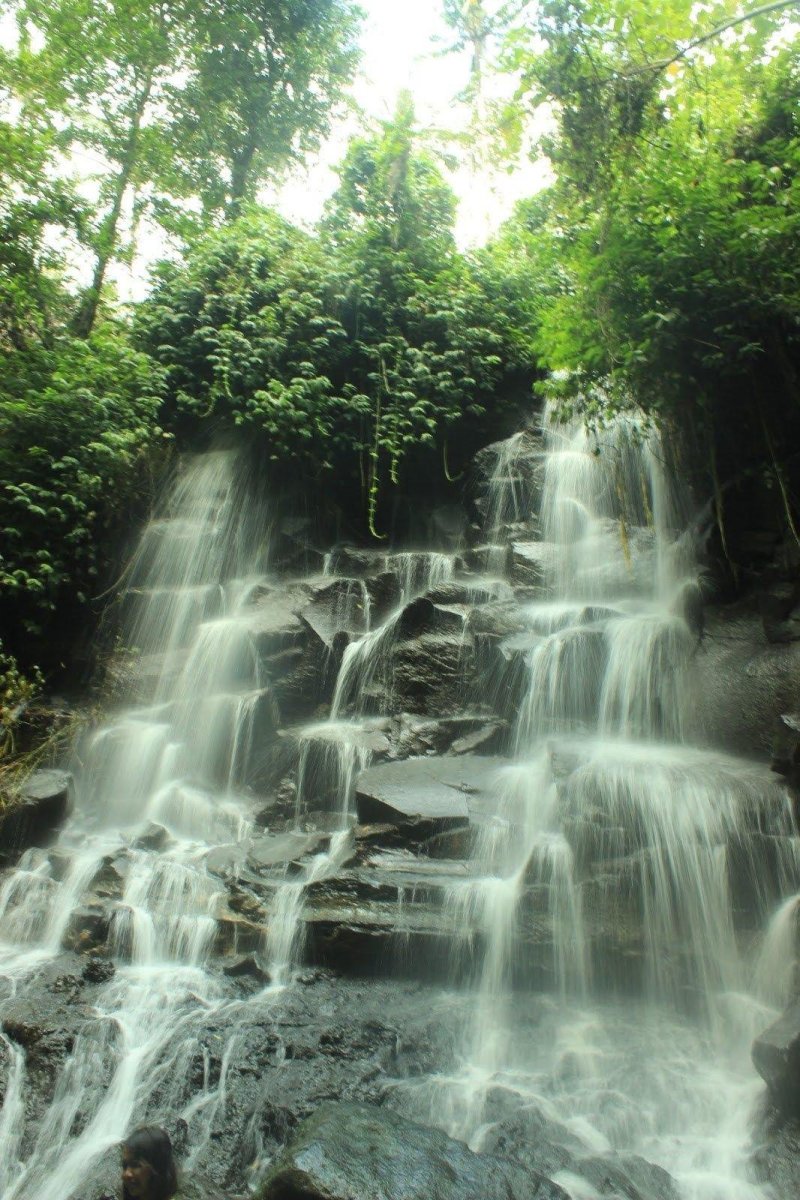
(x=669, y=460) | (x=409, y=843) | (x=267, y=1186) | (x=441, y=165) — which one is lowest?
(x=267, y=1186)

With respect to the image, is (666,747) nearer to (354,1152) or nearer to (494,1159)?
(494,1159)

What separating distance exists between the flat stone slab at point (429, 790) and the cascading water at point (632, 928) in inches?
10.9

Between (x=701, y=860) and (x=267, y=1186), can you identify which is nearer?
(x=267, y=1186)

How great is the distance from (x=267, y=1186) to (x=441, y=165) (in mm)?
17454

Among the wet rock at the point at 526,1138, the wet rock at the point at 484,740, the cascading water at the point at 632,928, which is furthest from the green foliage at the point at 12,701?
the wet rock at the point at 526,1138

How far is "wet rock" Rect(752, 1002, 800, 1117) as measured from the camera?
4.07 meters

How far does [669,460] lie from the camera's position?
363 inches

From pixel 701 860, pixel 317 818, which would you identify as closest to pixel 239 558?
pixel 317 818

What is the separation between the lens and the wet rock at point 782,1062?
4.07 metres

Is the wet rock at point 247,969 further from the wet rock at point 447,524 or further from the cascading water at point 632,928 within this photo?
the wet rock at point 447,524

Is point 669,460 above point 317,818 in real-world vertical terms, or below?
above

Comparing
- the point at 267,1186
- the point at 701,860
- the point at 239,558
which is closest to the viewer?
the point at 267,1186

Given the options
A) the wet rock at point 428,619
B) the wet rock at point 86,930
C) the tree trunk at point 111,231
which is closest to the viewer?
the wet rock at point 86,930

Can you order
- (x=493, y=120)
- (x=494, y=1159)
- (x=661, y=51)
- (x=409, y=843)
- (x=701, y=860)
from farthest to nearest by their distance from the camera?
(x=493, y=120), (x=661, y=51), (x=409, y=843), (x=701, y=860), (x=494, y=1159)
